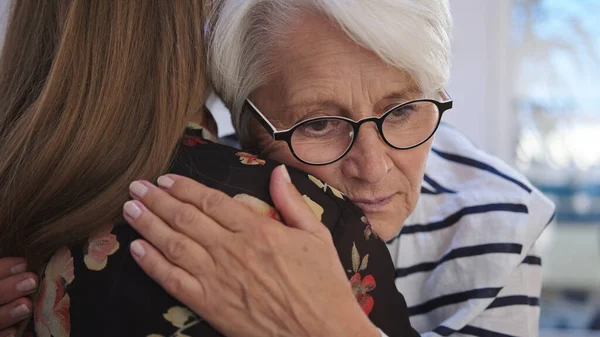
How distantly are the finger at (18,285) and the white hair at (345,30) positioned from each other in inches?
19.0

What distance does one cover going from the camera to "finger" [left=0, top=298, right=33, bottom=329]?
1147mm

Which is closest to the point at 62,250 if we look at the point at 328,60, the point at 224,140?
the point at 328,60

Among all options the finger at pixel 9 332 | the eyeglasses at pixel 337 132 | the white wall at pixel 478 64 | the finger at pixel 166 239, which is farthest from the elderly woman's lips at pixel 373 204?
the white wall at pixel 478 64

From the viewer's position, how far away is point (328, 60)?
1.17 m

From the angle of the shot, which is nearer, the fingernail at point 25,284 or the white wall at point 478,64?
the fingernail at point 25,284

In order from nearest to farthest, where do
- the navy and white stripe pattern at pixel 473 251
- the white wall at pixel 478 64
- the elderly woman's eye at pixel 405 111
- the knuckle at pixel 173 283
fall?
the knuckle at pixel 173 283, the elderly woman's eye at pixel 405 111, the navy and white stripe pattern at pixel 473 251, the white wall at pixel 478 64

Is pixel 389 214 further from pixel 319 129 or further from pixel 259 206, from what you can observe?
pixel 259 206

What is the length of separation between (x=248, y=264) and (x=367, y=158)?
38 cm

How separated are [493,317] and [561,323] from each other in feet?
7.84

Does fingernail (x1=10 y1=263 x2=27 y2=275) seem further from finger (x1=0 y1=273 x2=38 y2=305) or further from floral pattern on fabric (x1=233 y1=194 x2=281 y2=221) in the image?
floral pattern on fabric (x1=233 y1=194 x2=281 y2=221)

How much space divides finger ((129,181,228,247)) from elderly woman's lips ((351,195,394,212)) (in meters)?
0.40

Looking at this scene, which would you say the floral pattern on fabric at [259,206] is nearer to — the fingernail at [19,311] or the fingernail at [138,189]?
the fingernail at [138,189]

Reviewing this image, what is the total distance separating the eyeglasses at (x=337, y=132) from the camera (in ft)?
3.98

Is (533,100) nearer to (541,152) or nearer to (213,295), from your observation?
(541,152)
